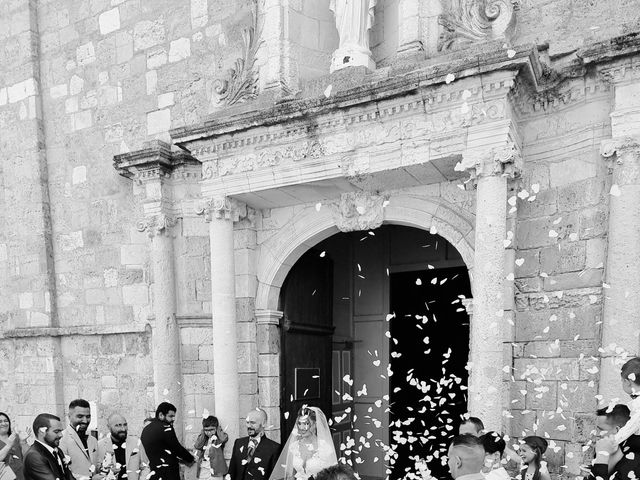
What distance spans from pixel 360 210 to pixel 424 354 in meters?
3.42

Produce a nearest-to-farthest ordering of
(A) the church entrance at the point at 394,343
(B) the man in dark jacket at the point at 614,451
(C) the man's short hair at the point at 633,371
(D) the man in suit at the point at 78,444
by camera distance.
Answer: (B) the man in dark jacket at the point at 614,451 → (C) the man's short hair at the point at 633,371 → (D) the man in suit at the point at 78,444 → (A) the church entrance at the point at 394,343

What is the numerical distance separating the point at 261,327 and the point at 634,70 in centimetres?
409

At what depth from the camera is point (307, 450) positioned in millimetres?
4852

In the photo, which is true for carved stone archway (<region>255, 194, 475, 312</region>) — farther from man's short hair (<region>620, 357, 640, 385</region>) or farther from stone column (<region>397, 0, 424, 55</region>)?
man's short hair (<region>620, 357, 640, 385</region>)

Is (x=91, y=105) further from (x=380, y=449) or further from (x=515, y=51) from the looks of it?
(x=380, y=449)

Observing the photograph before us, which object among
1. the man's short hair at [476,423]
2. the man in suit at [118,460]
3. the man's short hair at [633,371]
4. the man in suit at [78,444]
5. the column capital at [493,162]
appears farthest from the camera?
the man in suit at [118,460]

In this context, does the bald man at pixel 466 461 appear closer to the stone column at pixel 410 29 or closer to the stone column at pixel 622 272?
the stone column at pixel 622 272

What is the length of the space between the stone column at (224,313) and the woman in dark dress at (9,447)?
183 cm

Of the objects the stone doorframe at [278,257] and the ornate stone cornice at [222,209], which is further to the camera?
the ornate stone cornice at [222,209]

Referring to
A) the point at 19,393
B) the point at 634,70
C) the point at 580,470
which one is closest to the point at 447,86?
the point at 634,70

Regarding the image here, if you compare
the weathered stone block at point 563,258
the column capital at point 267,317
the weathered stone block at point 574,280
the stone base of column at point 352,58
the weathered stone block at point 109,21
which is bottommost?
the column capital at point 267,317

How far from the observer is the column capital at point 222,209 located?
232 inches

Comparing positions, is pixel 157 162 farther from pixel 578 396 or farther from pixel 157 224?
→ pixel 578 396

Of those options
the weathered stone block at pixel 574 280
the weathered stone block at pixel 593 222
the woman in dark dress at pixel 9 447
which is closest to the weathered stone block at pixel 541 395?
the weathered stone block at pixel 574 280
